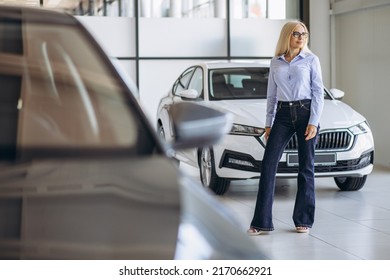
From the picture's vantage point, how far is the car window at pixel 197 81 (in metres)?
8.93

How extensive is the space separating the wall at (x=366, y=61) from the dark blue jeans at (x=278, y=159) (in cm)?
507

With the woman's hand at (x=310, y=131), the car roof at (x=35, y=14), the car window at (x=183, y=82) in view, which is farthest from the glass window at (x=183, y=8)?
the car roof at (x=35, y=14)

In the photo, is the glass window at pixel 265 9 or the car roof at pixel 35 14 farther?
the glass window at pixel 265 9

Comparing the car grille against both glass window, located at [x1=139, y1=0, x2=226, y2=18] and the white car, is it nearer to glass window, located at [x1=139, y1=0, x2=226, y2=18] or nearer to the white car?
the white car

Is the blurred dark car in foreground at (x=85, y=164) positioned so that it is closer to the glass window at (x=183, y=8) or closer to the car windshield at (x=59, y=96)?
the car windshield at (x=59, y=96)

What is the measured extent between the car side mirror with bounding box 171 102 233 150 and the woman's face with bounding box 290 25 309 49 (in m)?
3.25

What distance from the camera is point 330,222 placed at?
6.59 metres

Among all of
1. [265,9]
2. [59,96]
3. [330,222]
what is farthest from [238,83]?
[59,96]

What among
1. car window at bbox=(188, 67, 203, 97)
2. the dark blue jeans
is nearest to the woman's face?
the dark blue jeans

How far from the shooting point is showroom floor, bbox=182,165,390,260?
17.8ft

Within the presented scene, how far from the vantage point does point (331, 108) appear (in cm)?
803

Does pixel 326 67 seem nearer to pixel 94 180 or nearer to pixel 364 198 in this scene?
pixel 364 198
